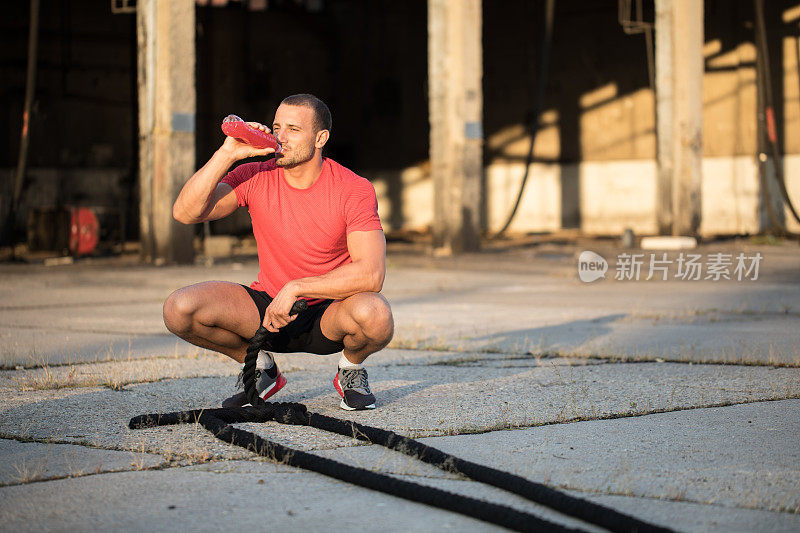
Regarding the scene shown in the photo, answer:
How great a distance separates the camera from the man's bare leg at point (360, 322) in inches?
160

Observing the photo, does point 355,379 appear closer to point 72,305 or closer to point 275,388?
point 275,388

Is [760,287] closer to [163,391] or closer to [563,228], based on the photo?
[163,391]

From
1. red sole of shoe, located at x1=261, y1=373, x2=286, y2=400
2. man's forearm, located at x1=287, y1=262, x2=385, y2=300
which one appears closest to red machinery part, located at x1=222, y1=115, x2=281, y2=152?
man's forearm, located at x1=287, y1=262, x2=385, y2=300

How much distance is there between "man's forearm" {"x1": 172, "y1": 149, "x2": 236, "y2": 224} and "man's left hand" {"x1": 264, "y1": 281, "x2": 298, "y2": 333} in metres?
0.54

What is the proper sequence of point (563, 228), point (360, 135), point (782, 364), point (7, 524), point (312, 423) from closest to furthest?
point (7, 524) < point (312, 423) < point (782, 364) < point (563, 228) < point (360, 135)

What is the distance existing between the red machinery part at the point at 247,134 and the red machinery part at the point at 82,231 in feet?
32.0

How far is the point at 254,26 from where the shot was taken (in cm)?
2130

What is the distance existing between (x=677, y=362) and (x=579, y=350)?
60cm

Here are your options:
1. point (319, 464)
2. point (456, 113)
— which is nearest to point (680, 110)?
point (456, 113)

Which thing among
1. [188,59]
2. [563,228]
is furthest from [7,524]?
[563,228]

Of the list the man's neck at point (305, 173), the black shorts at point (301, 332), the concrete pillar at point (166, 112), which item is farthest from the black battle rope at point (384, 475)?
the concrete pillar at point (166, 112)

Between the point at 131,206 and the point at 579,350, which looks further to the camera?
the point at 131,206

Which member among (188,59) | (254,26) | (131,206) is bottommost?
(131,206)

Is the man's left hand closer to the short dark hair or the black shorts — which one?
the black shorts
